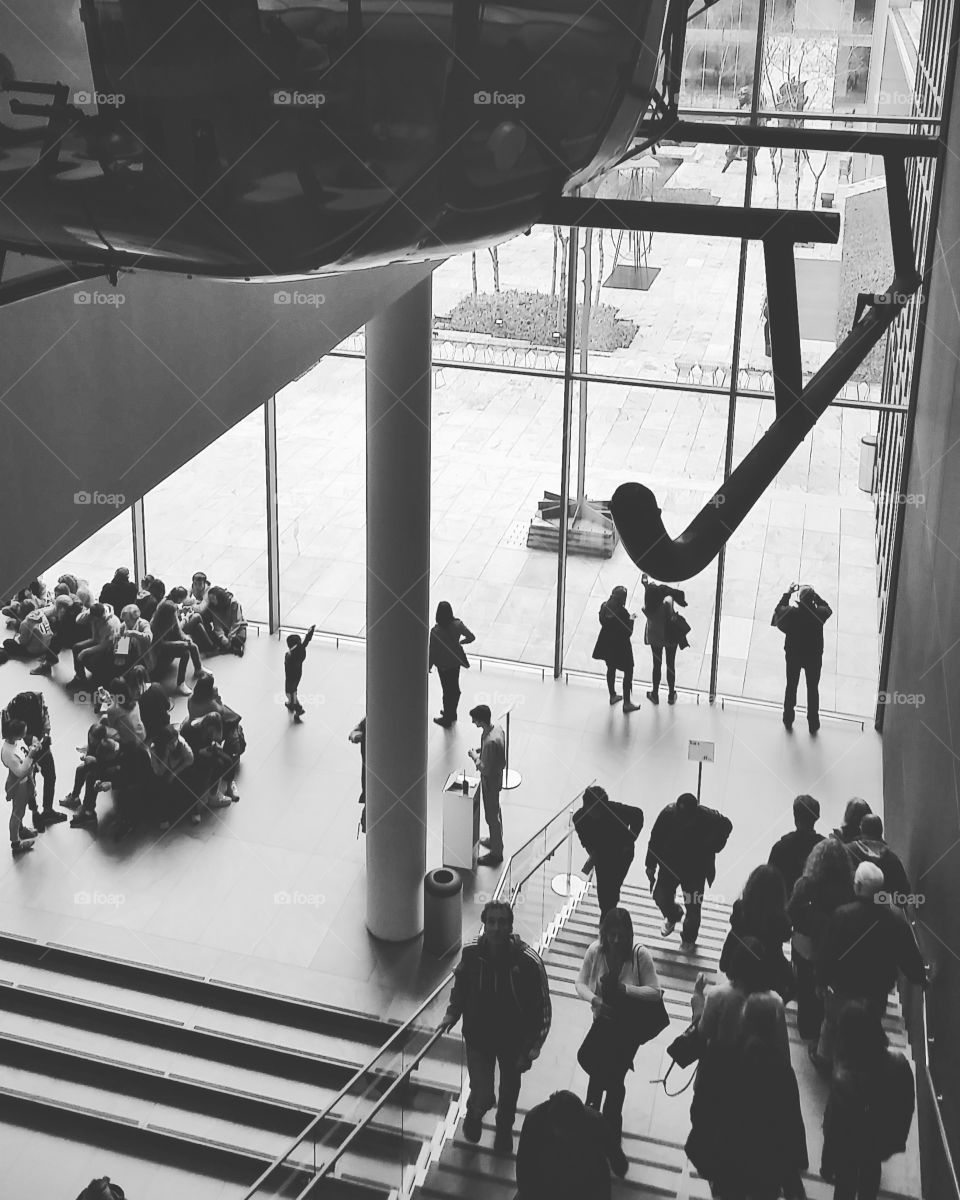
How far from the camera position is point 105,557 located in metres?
16.9

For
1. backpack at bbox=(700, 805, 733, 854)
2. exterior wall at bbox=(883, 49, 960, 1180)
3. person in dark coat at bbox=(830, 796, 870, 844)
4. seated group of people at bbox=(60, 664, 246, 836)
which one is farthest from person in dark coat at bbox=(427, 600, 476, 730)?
person in dark coat at bbox=(830, 796, 870, 844)

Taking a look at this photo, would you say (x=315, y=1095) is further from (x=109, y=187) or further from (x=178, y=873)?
(x=109, y=187)

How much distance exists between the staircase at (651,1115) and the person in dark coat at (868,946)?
0.36 metres

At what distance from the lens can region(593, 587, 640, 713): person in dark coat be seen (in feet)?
45.9

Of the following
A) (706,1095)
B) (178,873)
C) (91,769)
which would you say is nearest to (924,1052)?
(706,1095)

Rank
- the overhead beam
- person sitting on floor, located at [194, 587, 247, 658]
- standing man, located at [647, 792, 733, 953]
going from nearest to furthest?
the overhead beam < standing man, located at [647, 792, 733, 953] < person sitting on floor, located at [194, 587, 247, 658]

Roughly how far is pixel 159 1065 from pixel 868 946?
5421 millimetres

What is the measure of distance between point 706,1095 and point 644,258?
427 inches

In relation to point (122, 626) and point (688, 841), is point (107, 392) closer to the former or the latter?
point (688, 841)

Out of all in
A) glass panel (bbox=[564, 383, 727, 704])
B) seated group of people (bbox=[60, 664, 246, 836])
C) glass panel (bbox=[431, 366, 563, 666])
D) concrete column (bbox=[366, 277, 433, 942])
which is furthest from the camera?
glass panel (bbox=[431, 366, 563, 666])

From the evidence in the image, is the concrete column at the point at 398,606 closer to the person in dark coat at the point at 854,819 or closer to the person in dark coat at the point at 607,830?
the person in dark coat at the point at 607,830

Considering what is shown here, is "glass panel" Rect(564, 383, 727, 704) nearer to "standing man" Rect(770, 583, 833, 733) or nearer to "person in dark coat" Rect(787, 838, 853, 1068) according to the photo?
"standing man" Rect(770, 583, 833, 733)

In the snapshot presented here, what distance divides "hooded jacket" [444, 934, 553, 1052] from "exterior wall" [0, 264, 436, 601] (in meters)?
2.55

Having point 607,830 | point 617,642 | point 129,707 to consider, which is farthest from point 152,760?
point 607,830
